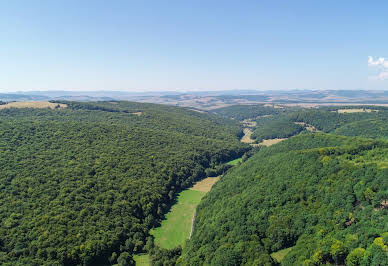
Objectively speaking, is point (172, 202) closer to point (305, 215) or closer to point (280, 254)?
point (280, 254)

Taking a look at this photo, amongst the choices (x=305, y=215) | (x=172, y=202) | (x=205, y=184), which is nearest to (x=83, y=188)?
(x=172, y=202)

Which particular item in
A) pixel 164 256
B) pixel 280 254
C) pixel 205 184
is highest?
pixel 280 254

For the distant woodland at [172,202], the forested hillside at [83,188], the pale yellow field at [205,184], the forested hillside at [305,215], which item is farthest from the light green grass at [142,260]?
the pale yellow field at [205,184]

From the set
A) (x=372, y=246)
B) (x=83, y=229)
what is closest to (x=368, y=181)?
(x=372, y=246)

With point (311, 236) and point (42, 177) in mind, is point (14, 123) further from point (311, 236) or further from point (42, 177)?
point (311, 236)

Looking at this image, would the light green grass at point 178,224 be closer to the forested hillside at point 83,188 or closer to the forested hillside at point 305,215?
the forested hillside at point 83,188

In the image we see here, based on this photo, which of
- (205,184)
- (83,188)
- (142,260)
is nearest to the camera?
(142,260)
